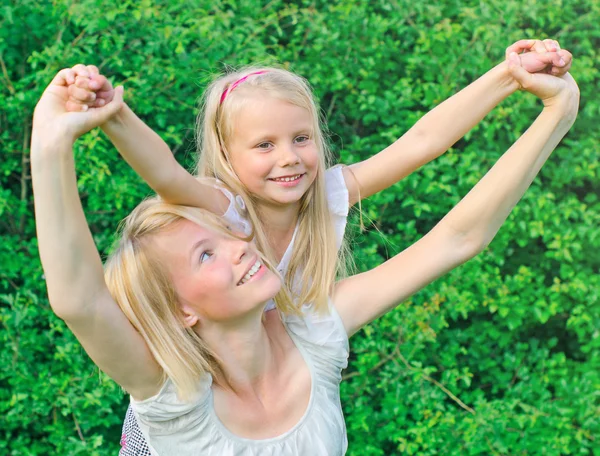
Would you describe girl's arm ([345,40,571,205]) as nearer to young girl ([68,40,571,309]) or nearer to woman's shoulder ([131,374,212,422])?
young girl ([68,40,571,309])

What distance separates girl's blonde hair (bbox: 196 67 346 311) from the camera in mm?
2547

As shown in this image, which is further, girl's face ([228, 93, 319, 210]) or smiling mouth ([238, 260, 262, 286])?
girl's face ([228, 93, 319, 210])

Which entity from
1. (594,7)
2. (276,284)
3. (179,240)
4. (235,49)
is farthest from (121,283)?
(594,7)

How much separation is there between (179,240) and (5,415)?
6.24 ft

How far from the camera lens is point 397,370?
166 inches

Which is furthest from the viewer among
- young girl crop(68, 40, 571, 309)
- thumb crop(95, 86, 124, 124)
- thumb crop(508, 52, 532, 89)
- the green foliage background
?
the green foliage background

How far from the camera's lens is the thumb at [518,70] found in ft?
7.85

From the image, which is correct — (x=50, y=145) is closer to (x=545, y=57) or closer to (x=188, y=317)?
(x=188, y=317)

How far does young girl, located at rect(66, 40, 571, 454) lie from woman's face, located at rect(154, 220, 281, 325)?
0.49 ft

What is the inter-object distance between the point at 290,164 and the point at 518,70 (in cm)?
60

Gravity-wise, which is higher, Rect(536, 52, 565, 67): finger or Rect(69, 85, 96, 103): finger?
Rect(69, 85, 96, 103): finger

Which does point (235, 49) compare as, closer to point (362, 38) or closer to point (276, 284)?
point (362, 38)

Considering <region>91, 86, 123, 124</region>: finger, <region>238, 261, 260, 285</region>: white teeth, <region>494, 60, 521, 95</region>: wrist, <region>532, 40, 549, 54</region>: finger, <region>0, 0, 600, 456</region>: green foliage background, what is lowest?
<region>0, 0, 600, 456</region>: green foliage background

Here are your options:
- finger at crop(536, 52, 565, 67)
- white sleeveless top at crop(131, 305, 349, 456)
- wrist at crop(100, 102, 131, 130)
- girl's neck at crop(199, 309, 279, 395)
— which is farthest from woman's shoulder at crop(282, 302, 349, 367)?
finger at crop(536, 52, 565, 67)
